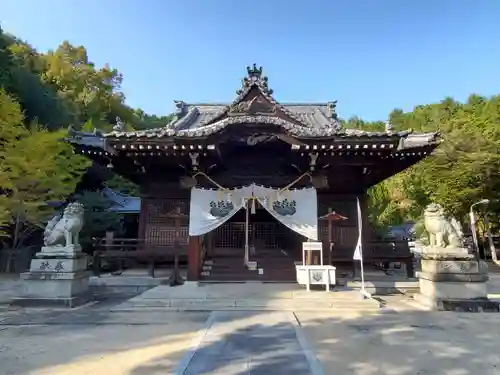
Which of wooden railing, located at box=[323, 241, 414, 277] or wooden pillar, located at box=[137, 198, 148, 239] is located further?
wooden pillar, located at box=[137, 198, 148, 239]

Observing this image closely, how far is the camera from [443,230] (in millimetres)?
7969

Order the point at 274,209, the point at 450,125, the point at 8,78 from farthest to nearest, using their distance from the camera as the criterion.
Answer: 1. the point at 450,125
2. the point at 8,78
3. the point at 274,209

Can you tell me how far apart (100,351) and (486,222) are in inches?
974

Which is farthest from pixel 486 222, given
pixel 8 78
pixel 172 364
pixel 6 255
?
pixel 8 78

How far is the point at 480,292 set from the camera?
297 inches

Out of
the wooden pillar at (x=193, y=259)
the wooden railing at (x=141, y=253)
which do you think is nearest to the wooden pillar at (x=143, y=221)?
the wooden railing at (x=141, y=253)

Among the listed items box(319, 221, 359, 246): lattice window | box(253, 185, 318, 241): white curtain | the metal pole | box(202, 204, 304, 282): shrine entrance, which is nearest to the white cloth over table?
box(253, 185, 318, 241): white curtain

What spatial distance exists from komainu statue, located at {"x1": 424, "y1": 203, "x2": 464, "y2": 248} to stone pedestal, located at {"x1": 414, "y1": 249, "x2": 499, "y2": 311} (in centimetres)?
23

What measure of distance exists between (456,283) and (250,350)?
5.72m

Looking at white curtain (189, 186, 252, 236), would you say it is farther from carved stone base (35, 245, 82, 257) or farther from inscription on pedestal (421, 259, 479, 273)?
inscription on pedestal (421, 259, 479, 273)

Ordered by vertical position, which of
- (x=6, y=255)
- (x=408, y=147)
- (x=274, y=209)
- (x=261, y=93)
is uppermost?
(x=261, y=93)

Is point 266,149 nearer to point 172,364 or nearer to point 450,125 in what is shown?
point 172,364

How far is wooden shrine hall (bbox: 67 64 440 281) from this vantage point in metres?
9.08

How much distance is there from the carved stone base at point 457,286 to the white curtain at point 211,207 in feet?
17.2
